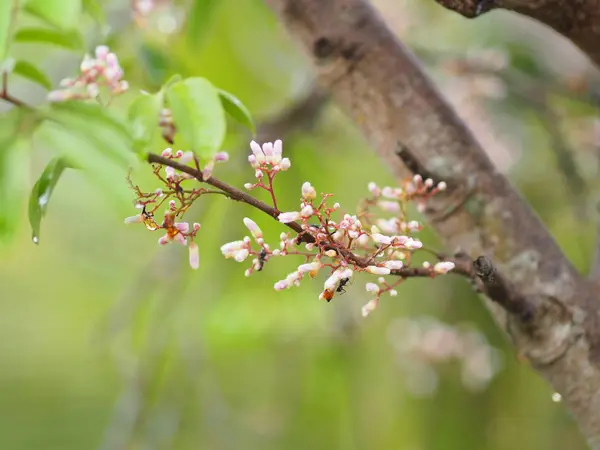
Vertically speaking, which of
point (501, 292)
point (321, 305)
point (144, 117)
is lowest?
point (321, 305)

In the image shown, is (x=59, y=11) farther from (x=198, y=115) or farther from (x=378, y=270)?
(x=378, y=270)

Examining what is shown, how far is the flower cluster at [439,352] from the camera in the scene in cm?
104

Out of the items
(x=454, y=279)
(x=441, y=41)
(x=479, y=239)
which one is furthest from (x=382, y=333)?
(x=479, y=239)

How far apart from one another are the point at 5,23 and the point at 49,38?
15cm

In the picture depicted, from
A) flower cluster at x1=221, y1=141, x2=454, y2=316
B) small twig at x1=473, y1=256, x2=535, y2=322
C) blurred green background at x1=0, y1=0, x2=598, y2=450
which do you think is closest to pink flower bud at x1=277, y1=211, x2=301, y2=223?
flower cluster at x1=221, y1=141, x2=454, y2=316

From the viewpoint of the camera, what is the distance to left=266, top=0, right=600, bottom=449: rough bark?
0.47m

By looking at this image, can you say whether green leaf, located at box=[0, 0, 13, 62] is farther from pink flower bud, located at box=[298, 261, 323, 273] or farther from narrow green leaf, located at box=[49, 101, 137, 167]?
pink flower bud, located at box=[298, 261, 323, 273]

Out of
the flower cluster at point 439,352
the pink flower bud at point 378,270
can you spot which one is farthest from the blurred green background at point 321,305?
the pink flower bud at point 378,270

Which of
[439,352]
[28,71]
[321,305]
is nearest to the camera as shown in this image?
[28,71]

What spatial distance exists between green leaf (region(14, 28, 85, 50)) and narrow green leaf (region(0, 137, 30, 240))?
5.2 inches

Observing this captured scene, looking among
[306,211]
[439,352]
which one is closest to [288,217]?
[306,211]

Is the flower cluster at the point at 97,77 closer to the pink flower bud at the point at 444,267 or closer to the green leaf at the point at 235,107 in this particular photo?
the green leaf at the point at 235,107

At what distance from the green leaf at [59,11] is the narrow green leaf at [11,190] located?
7 cm

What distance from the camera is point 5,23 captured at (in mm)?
315
